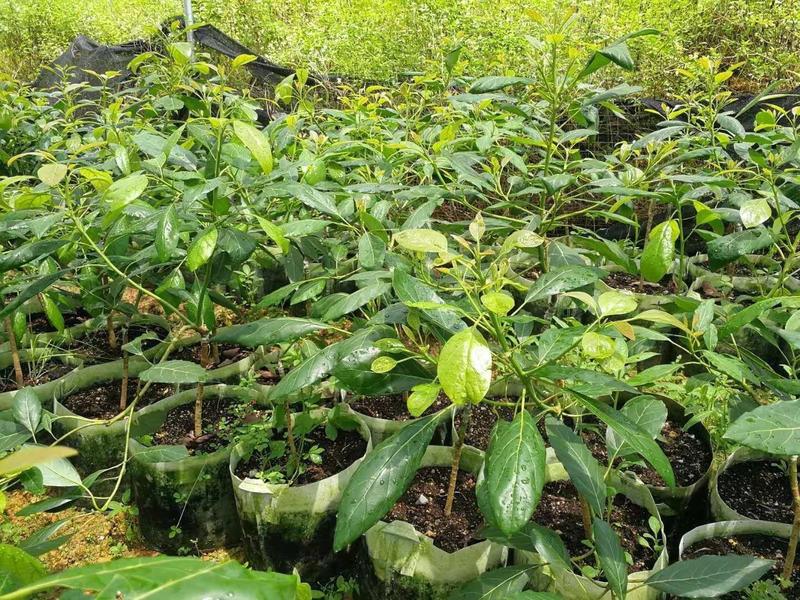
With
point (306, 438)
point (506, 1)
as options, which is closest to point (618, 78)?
point (506, 1)

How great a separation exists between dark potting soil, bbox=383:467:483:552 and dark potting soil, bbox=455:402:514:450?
14 centimetres

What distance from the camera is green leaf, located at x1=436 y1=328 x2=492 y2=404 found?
70cm

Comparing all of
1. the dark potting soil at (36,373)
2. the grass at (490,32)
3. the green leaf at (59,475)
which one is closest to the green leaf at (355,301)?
the green leaf at (59,475)

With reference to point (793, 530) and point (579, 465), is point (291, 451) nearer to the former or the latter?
point (579, 465)

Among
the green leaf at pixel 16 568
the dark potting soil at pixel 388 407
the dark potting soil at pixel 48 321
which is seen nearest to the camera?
the green leaf at pixel 16 568

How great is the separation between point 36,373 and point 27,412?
871 millimetres

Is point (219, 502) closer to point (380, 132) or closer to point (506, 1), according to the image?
point (380, 132)

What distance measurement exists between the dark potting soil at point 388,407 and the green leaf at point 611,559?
2.52ft

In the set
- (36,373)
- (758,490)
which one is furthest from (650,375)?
(36,373)

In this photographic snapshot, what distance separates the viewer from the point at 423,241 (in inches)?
32.2

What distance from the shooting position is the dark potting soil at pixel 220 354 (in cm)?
192

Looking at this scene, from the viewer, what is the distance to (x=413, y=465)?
878 millimetres

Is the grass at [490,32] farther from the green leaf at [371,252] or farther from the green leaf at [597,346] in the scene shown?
the green leaf at [597,346]

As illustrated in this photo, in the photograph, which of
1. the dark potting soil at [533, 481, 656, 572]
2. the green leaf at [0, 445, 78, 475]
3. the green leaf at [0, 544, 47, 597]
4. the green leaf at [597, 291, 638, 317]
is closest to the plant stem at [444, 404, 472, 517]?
the dark potting soil at [533, 481, 656, 572]
